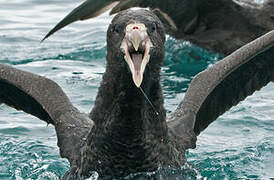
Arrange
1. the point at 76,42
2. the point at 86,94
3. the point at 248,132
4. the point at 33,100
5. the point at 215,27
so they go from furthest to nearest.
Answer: the point at 76,42
the point at 215,27
the point at 86,94
the point at 248,132
the point at 33,100

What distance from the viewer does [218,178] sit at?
6.74 m

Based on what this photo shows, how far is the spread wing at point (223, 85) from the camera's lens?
640 centimetres

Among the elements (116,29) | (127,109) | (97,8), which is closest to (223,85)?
(127,109)

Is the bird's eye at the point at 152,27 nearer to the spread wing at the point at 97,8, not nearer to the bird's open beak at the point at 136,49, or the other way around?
→ the bird's open beak at the point at 136,49

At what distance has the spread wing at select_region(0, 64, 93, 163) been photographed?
6.20m

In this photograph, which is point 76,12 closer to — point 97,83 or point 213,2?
point 97,83

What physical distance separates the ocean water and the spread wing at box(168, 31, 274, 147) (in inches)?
16.1

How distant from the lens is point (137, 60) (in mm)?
4789

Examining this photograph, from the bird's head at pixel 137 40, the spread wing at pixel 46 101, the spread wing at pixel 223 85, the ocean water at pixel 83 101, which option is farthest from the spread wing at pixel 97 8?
the bird's head at pixel 137 40

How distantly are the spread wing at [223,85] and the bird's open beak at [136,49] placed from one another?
4.69 ft

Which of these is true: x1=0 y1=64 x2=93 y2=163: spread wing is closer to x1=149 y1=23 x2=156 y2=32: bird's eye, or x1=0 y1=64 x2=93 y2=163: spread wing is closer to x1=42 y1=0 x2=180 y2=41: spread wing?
x1=149 y1=23 x2=156 y2=32: bird's eye

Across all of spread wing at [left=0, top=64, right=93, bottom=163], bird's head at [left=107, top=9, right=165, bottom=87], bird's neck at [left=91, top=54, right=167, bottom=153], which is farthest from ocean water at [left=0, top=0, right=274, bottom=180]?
bird's head at [left=107, top=9, right=165, bottom=87]

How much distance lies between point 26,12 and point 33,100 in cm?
649

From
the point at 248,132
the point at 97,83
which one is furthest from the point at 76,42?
the point at 248,132
